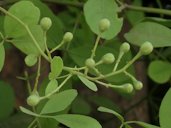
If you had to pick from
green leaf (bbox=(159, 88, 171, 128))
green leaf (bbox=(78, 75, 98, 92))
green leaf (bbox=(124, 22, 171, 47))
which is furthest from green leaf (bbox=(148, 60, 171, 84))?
green leaf (bbox=(78, 75, 98, 92))

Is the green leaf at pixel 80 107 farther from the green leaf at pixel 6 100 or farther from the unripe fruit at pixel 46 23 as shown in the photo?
the unripe fruit at pixel 46 23

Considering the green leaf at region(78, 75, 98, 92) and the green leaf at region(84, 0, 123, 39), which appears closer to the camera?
the green leaf at region(78, 75, 98, 92)

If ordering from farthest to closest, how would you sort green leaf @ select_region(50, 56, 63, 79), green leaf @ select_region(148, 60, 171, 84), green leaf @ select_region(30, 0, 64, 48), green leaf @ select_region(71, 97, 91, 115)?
green leaf @ select_region(71, 97, 91, 115) → green leaf @ select_region(148, 60, 171, 84) → green leaf @ select_region(30, 0, 64, 48) → green leaf @ select_region(50, 56, 63, 79)

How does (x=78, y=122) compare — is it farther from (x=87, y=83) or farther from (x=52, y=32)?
(x=52, y=32)

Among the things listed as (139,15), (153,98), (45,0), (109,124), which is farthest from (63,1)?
(109,124)

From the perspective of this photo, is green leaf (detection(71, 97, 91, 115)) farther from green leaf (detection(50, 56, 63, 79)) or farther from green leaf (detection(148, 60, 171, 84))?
green leaf (detection(50, 56, 63, 79))

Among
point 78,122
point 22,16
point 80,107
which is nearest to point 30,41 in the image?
point 22,16

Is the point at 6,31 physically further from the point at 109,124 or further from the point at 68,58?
the point at 109,124
